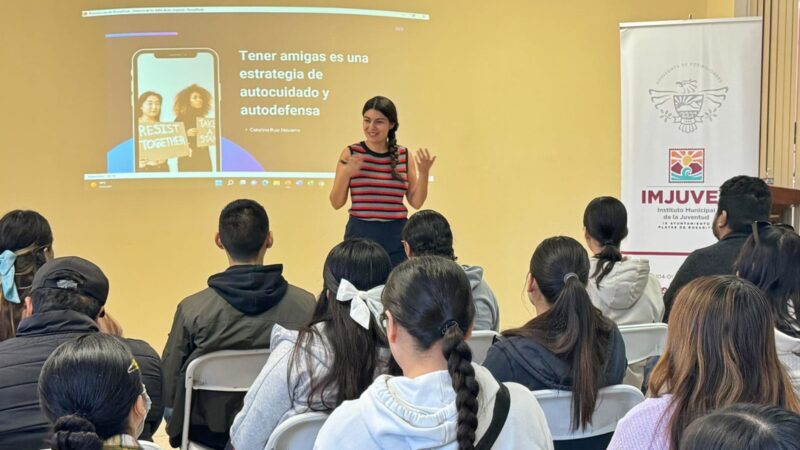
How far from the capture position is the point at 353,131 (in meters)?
5.42

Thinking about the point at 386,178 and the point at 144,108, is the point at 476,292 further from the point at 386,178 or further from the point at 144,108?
the point at 144,108

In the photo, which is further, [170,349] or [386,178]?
[386,178]

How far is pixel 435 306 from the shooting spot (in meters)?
1.43

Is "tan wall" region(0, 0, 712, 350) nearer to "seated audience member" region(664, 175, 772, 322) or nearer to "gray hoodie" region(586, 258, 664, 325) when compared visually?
"seated audience member" region(664, 175, 772, 322)

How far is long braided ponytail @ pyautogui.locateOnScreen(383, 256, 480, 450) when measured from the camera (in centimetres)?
138

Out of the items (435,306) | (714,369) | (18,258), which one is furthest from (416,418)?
(18,258)

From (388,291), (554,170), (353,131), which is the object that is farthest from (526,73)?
(388,291)

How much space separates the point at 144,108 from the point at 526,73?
8.62 ft

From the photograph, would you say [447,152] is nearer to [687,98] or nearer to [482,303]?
[687,98]

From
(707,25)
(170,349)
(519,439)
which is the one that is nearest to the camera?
(519,439)

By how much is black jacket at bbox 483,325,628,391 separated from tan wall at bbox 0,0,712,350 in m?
3.54

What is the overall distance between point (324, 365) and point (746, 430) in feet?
3.83

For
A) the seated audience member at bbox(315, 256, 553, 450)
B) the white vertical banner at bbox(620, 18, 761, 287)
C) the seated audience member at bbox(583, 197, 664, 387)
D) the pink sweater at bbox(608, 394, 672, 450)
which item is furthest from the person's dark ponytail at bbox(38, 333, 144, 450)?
the white vertical banner at bbox(620, 18, 761, 287)

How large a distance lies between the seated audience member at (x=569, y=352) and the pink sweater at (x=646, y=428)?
1.33 ft
